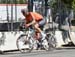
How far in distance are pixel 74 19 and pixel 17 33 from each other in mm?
4090

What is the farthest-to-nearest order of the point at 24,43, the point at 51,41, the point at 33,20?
the point at 51,41, the point at 24,43, the point at 33,20

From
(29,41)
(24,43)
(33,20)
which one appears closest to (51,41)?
(29,41)

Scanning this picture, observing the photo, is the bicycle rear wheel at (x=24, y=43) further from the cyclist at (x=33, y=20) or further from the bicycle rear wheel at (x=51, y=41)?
the bicycle rear wheel at (x=51, y=41)

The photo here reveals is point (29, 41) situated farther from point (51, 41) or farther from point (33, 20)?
point (51, 41)

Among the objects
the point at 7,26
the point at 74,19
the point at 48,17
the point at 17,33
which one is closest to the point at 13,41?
the point at 17,33

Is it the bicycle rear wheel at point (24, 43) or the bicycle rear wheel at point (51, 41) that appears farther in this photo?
the bicycle rear wheel at point (51, 41)

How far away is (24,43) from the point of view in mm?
14188

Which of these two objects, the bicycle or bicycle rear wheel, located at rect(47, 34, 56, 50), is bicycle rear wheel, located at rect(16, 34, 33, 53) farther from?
bicycle rear wheel, located at rect(47, 34, 56, 50)

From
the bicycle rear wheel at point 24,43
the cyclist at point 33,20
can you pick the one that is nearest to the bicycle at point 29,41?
the bicycle rear wheel at point 24,43

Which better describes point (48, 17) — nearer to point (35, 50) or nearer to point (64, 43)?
point (64, 43)

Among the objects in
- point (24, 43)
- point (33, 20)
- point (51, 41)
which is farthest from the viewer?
point (51, 41)

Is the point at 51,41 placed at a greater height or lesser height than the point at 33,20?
lesser

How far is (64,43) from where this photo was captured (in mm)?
16312

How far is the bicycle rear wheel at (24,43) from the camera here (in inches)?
554
